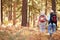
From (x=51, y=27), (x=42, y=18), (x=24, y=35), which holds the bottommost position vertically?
(x=24, y=35)

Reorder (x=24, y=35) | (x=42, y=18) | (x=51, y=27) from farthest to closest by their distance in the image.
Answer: (x=51, y=27) < (x=42, y=18) < (x=24, y=35)

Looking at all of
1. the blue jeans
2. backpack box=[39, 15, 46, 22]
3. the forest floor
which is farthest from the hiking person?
the forest floor

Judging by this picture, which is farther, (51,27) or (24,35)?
(51,27)

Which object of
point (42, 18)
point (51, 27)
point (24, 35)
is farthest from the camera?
point (51, 27)

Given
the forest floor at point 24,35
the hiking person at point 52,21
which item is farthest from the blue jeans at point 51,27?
the forest floor at point 24,35

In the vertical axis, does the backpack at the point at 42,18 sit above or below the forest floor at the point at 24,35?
above

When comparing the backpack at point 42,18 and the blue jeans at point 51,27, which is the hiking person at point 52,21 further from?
the backpack at point 42,18

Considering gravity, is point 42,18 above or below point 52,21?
above

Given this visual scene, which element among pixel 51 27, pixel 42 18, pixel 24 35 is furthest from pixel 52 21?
pixel 24 35

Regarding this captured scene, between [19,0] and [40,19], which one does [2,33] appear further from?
[19,0]

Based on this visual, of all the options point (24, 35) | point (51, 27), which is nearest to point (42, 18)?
point (51, 27)

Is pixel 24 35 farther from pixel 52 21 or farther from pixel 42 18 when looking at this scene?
pixel 52 21

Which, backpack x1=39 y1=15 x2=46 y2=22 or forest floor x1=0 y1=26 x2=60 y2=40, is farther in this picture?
backpack x1=39 y1=15 x2=46 y2=22

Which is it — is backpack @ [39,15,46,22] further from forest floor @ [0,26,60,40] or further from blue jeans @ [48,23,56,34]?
forest floor @ [0,26,60,40]
